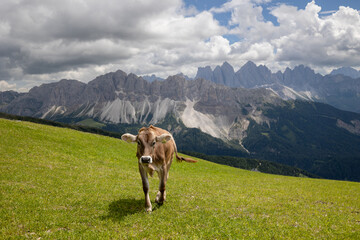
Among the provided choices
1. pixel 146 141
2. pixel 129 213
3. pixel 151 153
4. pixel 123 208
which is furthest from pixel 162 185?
pixel 146 141

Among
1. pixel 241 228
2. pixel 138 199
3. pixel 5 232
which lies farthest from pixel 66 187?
pixel 241 228

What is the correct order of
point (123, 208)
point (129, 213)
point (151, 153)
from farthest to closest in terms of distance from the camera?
1. point (123, 208)
2. point (129, 213)
3. point (151, 153)

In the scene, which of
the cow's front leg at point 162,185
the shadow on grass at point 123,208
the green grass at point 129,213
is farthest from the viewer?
the cow's front leg at point 162,185

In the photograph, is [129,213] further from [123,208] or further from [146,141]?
[146,141]

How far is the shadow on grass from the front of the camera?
42.2 ft

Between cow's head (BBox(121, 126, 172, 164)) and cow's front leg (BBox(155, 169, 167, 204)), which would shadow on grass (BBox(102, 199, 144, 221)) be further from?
cow's head (BBox(121, 126, 172, 164))

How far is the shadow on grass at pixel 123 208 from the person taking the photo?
42.2 feet

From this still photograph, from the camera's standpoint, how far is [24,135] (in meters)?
34.5

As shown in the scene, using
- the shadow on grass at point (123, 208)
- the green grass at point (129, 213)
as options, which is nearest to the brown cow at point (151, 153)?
the shadow on grass at point (123, 208)

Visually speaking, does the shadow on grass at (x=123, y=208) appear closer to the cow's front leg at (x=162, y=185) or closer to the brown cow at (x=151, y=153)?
the brown cow at (x=151, y=153)

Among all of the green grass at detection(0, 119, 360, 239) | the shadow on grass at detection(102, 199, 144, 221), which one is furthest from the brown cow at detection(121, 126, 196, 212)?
the green grass at detection(0, 119, 360, 239)

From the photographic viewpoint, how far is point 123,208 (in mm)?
14266

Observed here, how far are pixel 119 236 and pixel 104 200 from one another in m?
5.95

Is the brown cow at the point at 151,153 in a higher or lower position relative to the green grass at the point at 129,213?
higher
